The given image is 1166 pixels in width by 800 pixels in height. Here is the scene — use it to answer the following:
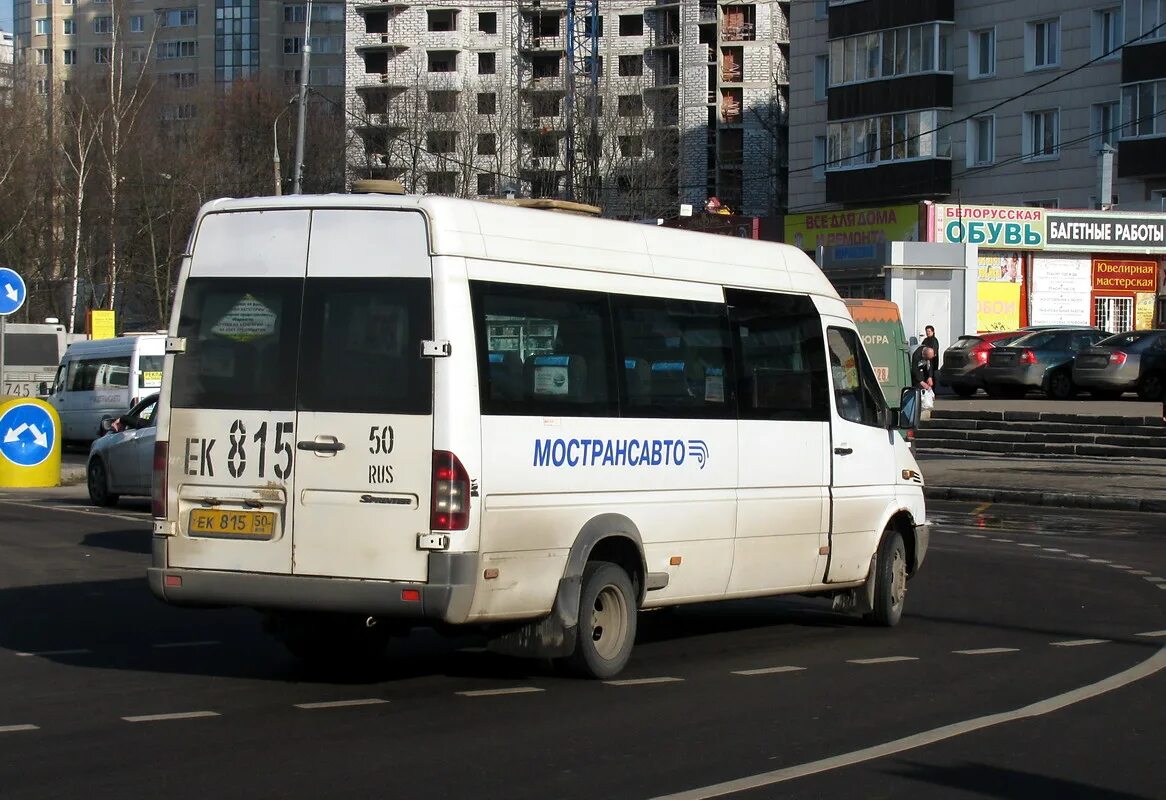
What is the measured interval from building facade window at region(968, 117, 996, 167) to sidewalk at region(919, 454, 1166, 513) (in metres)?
35.8

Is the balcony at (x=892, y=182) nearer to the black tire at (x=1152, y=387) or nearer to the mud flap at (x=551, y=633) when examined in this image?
the black tire at (x=1152, y=387)

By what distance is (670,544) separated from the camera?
9.62 meters

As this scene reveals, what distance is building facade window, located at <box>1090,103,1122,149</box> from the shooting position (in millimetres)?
58562

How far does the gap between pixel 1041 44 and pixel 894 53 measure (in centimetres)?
554

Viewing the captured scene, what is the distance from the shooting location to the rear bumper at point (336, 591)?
813 cm

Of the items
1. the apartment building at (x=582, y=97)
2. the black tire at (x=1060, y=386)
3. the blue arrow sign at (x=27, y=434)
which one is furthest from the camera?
the apartment building at (x=582, y=97)

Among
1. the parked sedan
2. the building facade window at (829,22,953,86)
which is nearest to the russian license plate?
the parked sedan

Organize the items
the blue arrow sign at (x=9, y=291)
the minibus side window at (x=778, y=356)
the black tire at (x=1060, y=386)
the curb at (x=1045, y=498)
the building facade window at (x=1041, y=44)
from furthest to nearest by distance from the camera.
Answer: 1. the building facade window at (x=1041, y=44)
2. the black tire at (x=1060, y=386)
3. the blue arrow sign at (x=9, y=291)
4. the curb at (x=1045, y=498)
5. the minibus side window at (x=778, y=356)

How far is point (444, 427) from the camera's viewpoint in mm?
8156

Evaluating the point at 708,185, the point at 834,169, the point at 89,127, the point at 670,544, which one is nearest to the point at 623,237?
the point at 670,544

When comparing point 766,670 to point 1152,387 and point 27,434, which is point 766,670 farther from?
point 1152,387

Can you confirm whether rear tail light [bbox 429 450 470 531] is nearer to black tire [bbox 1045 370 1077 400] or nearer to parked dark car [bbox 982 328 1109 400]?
→ parked dark car [bbox 982 328 1109 400]

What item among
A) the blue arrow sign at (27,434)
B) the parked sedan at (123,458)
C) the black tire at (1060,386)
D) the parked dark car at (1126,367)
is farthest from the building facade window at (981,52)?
the parked sedan at (123,458)

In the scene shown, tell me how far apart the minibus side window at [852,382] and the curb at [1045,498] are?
39.1 ft
